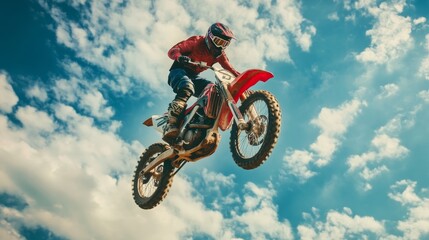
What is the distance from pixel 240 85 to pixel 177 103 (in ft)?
5.12

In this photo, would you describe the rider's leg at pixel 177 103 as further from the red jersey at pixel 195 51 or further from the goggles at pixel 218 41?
the goggles at pixel 218 41

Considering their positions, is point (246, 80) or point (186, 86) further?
point (186, 86)

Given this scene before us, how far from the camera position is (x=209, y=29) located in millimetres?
8648

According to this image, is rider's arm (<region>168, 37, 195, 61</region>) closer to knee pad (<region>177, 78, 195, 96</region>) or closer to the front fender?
knee pad (<region>177, 78, 195, 96</region>)

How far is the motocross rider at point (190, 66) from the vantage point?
8.55 meters

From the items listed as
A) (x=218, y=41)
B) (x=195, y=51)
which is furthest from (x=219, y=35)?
(x=195, y=51)

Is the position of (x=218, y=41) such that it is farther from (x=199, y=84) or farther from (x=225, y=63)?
(x=199, y=84)

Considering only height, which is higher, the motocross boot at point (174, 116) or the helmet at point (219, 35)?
the helmet at point (219, 35)

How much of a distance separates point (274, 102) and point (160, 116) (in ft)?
10.8

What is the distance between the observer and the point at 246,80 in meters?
7.80

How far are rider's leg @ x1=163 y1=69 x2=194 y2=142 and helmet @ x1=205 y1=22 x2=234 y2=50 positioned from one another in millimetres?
1018

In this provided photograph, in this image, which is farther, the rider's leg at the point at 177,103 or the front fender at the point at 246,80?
the rider's leg at the point at 177,103

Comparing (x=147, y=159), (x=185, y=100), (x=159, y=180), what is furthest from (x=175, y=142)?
(x=147, y=159)

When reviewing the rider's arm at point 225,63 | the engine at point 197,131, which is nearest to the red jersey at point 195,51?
the rider's arm at point 225,63
